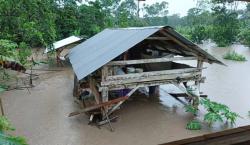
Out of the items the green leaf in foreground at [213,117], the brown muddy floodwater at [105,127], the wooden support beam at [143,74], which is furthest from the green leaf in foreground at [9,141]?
the green leaf in foreground at [213,117]

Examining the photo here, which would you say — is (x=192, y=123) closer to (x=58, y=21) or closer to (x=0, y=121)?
(x=0, y=121)

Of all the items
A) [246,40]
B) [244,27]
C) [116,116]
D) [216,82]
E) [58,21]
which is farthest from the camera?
[244,27]

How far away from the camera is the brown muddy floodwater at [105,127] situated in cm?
809

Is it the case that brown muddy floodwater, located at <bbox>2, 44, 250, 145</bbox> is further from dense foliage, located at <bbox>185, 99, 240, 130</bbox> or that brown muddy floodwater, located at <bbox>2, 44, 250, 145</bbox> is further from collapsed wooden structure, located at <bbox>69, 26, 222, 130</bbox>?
collapsed wooden structure, located at <bbox>69, 26, 222, 130</bbox>

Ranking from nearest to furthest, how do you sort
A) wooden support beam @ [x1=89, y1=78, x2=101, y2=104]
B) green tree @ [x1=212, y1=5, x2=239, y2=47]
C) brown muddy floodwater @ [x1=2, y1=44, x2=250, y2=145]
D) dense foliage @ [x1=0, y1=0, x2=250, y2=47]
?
1. brown muddy floodwater @ [x1=2, y1=44, x2=250, y2=145]
2. wooden support beam @ [x1=89, y1=78, x2=101, y2=104]
3. dense foliage @ [x1=0, y1=0, x2=250, y2=47]
4. green tree @ [x1=212, y1=5, x2=239, y2=47]

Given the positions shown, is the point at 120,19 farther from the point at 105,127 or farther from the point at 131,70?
the point at 105,127

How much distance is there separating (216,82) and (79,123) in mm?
8803

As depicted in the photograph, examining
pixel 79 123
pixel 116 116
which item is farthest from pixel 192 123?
pixel 79 123

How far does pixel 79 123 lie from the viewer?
9148 mm

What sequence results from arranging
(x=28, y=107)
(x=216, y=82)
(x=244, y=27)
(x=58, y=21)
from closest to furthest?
(x=28, y=107) → (x=216, y=82) → (x=58, y=21) → (x=244, y=27)

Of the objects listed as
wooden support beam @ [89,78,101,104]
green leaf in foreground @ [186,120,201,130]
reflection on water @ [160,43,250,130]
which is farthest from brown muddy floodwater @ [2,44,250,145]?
wooden support beam @ [89,78,101,104]

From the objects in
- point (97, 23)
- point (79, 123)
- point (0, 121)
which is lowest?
point (79, 123)

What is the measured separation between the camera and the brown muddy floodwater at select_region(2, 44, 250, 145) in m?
8.09

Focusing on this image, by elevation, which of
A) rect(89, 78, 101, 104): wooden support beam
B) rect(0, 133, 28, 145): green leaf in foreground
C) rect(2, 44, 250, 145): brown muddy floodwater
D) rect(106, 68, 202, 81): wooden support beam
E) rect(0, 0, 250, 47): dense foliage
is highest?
rect(0, 0, 250, 47): dense foliage
